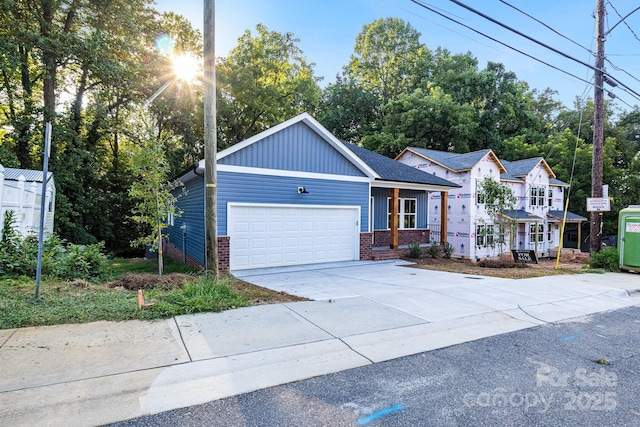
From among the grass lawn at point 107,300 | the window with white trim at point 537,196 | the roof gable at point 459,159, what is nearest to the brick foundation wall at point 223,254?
the grass lawn at point 107,300

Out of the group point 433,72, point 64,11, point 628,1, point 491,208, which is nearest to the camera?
point 628,1

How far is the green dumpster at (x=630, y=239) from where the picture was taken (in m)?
11.1

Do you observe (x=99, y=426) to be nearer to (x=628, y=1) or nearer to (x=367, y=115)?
(x=628, y=1)

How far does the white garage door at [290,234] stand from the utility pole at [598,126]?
27.4 ft

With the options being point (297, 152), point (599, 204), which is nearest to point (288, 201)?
point (297, 152)

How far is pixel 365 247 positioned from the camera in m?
13.2

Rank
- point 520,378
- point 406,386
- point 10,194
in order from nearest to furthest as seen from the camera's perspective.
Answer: point 406,386 < point 520,378 < point 10,194

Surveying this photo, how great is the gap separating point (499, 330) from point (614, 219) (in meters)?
29.7

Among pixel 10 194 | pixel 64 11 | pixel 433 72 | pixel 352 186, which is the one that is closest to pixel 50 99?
pixel 64 11

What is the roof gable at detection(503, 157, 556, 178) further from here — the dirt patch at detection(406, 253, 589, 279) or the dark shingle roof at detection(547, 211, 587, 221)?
the dirt patch at detection(406, 253, 589, 279)

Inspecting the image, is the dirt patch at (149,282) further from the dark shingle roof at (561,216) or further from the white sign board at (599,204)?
the dark shingle roof at (561,216)

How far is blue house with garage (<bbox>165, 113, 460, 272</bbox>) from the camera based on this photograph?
10.4m

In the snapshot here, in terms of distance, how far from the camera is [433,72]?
36.8 metres

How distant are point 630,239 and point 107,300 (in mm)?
14364
